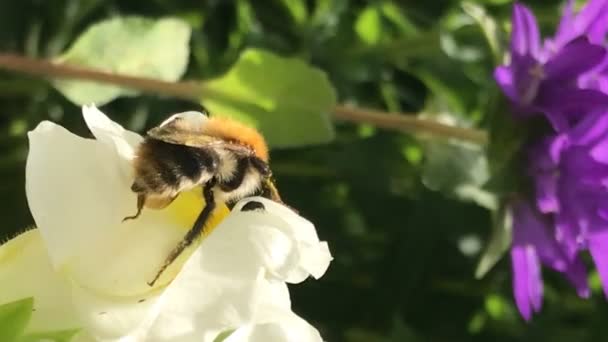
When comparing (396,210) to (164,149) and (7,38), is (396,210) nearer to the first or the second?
(7,38)

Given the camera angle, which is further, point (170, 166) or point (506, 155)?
point (506, 155)

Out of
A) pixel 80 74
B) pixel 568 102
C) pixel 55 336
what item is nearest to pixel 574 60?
Answer: pixel 568 102

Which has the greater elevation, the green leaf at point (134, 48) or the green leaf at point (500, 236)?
the green leaf at point (134, 48)

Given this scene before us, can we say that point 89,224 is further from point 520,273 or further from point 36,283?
point 520,273

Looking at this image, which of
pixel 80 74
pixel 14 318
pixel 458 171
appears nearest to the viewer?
pixel 14 318

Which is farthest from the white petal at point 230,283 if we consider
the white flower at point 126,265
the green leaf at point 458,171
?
the green leaf at point 458,171

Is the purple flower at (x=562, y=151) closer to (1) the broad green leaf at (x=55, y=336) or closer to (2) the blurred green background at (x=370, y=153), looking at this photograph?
(2) the blurred green background at (x=370, y=153)

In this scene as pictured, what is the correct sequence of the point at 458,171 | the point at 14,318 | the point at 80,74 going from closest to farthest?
the point at 14,318 → the point at 80,74 → the point at 458,171
